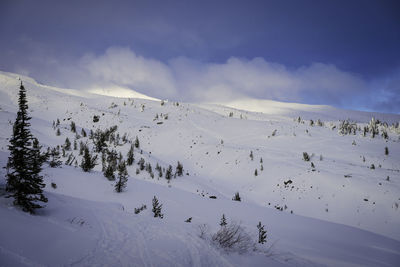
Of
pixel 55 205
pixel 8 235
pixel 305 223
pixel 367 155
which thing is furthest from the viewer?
pixel 367 155

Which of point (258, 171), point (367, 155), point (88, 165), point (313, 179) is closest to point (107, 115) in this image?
point (88, 165)

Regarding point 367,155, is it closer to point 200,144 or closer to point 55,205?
point 200,144

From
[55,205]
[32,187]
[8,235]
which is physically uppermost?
[32,187]

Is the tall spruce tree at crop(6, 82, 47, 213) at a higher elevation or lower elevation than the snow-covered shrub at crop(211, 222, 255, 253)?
higher

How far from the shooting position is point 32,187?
3785 millimetres

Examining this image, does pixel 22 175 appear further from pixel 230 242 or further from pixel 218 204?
pixel 218 204

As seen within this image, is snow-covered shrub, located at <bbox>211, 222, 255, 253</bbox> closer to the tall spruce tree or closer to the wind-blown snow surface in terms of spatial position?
the wind-blown snow surface

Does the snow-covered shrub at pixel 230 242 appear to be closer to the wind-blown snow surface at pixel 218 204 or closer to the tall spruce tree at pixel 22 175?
the wind-blown snow surface at pixel 218 204

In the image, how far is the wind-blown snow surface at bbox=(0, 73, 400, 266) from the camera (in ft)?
10.1

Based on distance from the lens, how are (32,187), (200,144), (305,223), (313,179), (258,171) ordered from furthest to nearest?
(200,144), (258,171), (313,179), (305,223), (32,187)

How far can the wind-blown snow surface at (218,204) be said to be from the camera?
3.07 metres

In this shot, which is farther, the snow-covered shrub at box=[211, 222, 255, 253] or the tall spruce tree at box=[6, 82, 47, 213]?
the snow-covered shrub at box=[211, 222, 255, 253]

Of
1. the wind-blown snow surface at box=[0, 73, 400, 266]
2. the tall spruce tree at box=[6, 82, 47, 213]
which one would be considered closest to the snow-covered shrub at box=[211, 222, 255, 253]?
the wind-blown snow surface at box=[0, 73, 400, 266]

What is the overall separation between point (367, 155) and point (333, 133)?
6546mm
